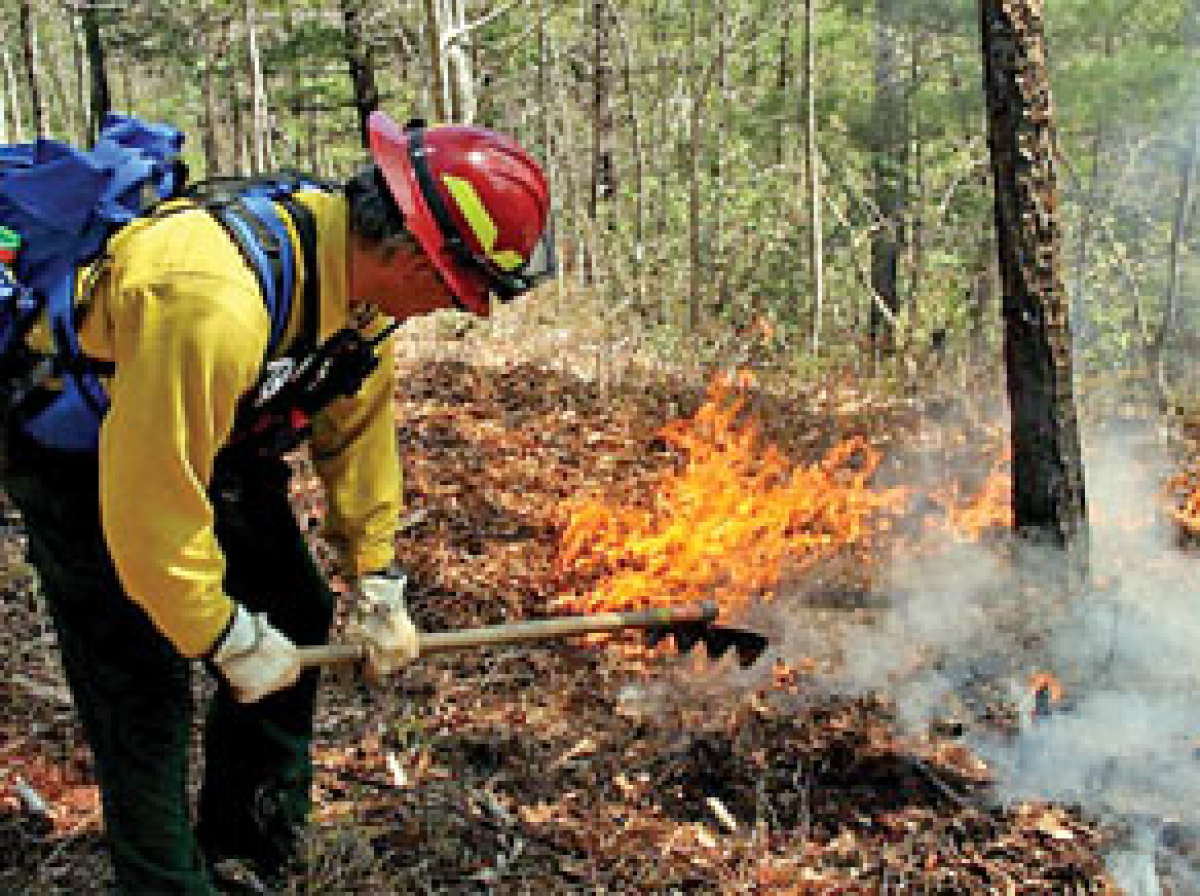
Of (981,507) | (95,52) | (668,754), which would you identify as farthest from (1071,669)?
(95,52)

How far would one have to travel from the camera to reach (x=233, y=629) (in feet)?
8.39

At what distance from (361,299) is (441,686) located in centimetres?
254

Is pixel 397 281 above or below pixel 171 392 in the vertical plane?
above

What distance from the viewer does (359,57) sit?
15898 mm

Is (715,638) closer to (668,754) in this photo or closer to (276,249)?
(668,754)

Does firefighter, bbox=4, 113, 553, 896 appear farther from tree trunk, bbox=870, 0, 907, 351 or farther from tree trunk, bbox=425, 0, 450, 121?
tree trunk, bbox=870, 0, 907, 351

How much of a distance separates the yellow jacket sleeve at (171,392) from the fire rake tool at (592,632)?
67 centimetres

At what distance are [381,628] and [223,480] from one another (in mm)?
617

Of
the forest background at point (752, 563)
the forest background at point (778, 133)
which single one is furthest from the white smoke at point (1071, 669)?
the forest background at point (778, 133)

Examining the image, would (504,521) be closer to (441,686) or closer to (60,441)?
(441,686)

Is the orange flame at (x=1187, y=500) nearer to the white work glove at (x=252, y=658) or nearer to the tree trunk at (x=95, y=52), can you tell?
the white work glove at (x=252, y=658)

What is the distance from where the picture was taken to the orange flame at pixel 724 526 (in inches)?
214

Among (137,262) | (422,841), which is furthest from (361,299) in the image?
(422,841)

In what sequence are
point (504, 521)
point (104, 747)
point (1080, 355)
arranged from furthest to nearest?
point (1080, 355), point (504, 521), point (104, 747)
